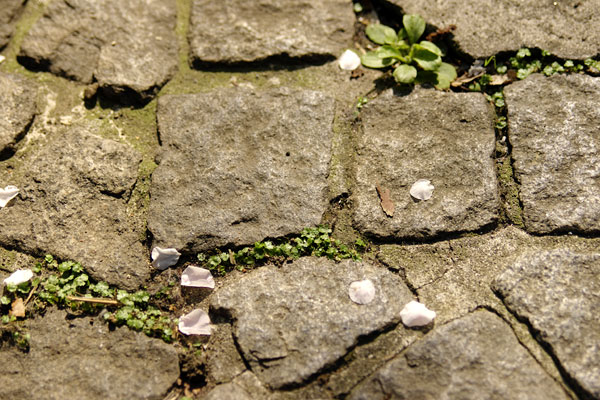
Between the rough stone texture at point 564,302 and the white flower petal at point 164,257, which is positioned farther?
the white flower petal at point 164,257

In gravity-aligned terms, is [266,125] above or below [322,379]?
above

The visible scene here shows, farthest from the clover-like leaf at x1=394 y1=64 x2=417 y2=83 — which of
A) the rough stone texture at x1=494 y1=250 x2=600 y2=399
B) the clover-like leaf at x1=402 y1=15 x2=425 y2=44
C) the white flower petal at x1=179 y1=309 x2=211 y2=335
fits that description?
the white flower petal at x1=179 y1=309 x2=211 y2=335

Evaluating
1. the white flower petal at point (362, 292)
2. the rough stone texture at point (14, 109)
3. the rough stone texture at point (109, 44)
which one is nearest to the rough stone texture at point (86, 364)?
the white flower petal at point (362, 292)

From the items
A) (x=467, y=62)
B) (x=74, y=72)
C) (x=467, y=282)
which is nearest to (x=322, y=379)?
(x=467, y=282)

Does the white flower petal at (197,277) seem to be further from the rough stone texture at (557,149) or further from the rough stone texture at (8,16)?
the rough stone texture at (8,16)

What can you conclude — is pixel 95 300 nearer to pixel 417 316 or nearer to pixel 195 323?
pixel 195 323

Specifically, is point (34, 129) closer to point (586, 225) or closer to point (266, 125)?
point (266, 125)
